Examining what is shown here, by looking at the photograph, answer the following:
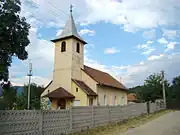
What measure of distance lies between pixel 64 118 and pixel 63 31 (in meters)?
23.3

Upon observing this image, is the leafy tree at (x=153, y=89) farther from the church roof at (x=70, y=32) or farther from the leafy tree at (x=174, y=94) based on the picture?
the church roof at (x=70, y=32)

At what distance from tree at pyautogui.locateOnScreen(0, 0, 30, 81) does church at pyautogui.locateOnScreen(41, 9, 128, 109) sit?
69.9ft

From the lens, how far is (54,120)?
1116 cm

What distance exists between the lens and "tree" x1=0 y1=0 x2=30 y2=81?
7.25 meters

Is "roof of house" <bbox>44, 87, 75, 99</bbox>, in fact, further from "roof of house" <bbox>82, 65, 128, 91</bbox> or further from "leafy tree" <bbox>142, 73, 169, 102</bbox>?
"leafy tree" <bbox>142, 73, 169, 102</bbox>

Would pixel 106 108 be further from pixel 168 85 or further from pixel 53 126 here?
pixel 168 85

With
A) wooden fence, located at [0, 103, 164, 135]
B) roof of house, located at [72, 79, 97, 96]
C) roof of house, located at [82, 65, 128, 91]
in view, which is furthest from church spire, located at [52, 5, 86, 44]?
wooden fence, located at [0, 103, 164, 135]

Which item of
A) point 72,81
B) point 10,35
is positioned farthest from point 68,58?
point 10,35

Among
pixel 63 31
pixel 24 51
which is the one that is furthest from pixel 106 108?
pixel 63 31

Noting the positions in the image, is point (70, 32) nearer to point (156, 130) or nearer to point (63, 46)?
point (63, 46)

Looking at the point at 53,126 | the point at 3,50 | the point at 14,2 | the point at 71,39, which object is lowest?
the point at 53,126

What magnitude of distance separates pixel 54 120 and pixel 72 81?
18935 mm

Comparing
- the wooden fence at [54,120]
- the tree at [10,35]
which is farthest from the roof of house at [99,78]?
the tree at [10,35]

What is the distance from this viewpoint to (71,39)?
31.6 meters
